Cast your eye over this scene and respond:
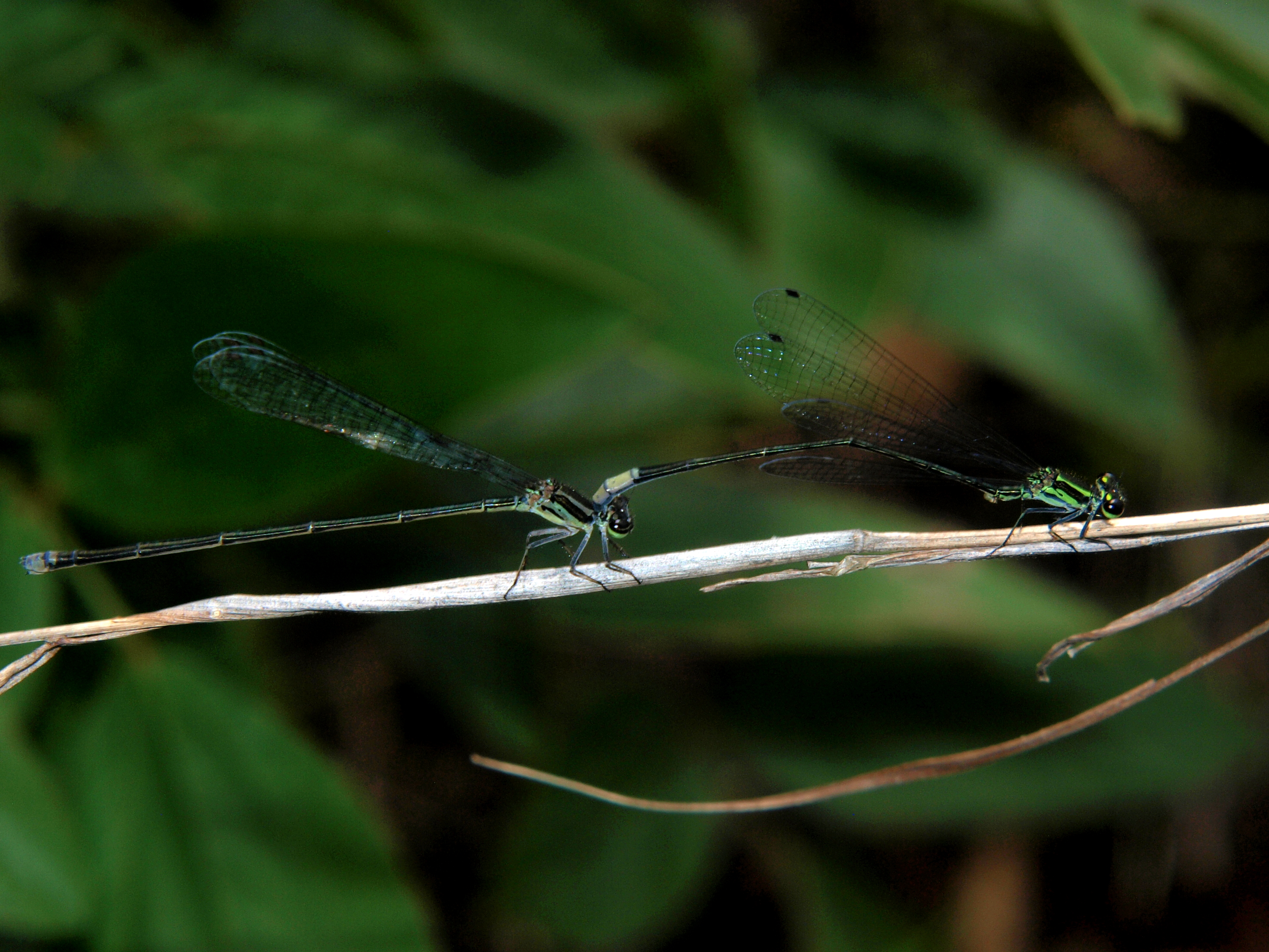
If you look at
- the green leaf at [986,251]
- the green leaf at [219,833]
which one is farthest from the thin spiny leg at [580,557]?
the green leaf at [986,251]

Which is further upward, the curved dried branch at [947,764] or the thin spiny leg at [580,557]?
the thin spiny leg at [580,557]

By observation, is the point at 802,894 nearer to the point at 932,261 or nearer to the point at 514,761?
the point at 514,761

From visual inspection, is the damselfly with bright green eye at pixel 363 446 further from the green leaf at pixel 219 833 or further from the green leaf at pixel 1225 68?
the green leaf at pixel 1225 68

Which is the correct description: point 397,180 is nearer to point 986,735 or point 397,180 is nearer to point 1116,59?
point 1116,59

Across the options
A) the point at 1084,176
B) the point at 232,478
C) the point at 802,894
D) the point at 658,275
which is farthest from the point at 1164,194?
the point at 232,478

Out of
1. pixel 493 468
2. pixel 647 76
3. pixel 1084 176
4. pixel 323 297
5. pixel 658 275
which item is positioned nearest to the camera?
pixel 323 297

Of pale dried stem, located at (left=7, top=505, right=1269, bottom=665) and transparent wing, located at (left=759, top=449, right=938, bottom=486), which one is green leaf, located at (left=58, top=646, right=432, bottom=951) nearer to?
pale dried stem, located at (left=7, top=505, right=1269, bottom=665)

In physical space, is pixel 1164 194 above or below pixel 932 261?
above
